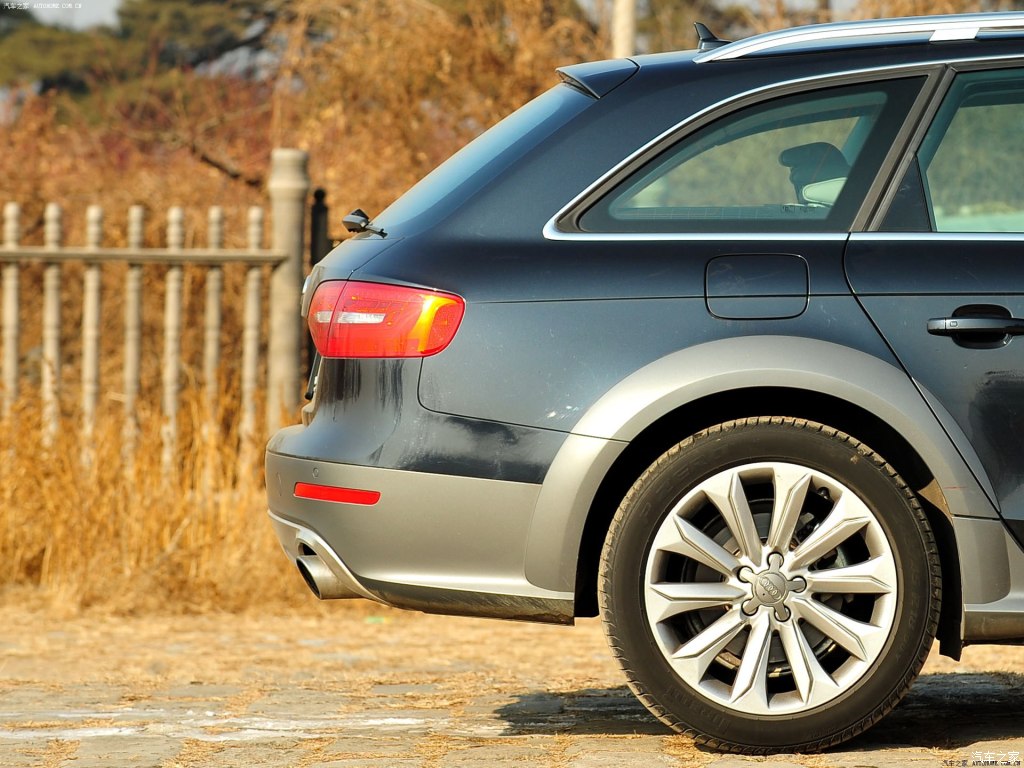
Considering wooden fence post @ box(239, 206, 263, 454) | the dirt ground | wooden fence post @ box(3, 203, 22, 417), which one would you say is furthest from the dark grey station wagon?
wooden fence post @ box(3, 203, 22, 417)

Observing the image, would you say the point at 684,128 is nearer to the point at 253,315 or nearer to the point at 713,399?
the point at 713,399

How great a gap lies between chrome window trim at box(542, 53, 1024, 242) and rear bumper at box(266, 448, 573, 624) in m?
0.64

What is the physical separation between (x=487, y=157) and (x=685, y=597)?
1.23m

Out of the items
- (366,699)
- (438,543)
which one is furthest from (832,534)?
(366,699)

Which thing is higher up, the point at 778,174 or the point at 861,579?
the point at 778,174

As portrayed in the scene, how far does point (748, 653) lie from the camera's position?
3.84 meters

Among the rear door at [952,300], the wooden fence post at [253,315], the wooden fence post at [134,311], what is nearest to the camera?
the rear door at [952,300]

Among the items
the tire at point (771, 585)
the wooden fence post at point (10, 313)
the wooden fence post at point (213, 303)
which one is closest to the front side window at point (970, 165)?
the tire at point (771, 585)

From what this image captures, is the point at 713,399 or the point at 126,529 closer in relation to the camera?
the point at 713,399

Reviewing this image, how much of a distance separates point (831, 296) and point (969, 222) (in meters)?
0.44

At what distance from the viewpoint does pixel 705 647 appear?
3842 millimetres

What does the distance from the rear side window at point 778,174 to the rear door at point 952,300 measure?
0.11 m

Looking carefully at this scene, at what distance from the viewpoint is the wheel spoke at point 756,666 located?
3.83 m

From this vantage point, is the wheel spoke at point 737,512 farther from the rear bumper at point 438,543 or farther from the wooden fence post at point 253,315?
the wooden fence post at point 253,315
